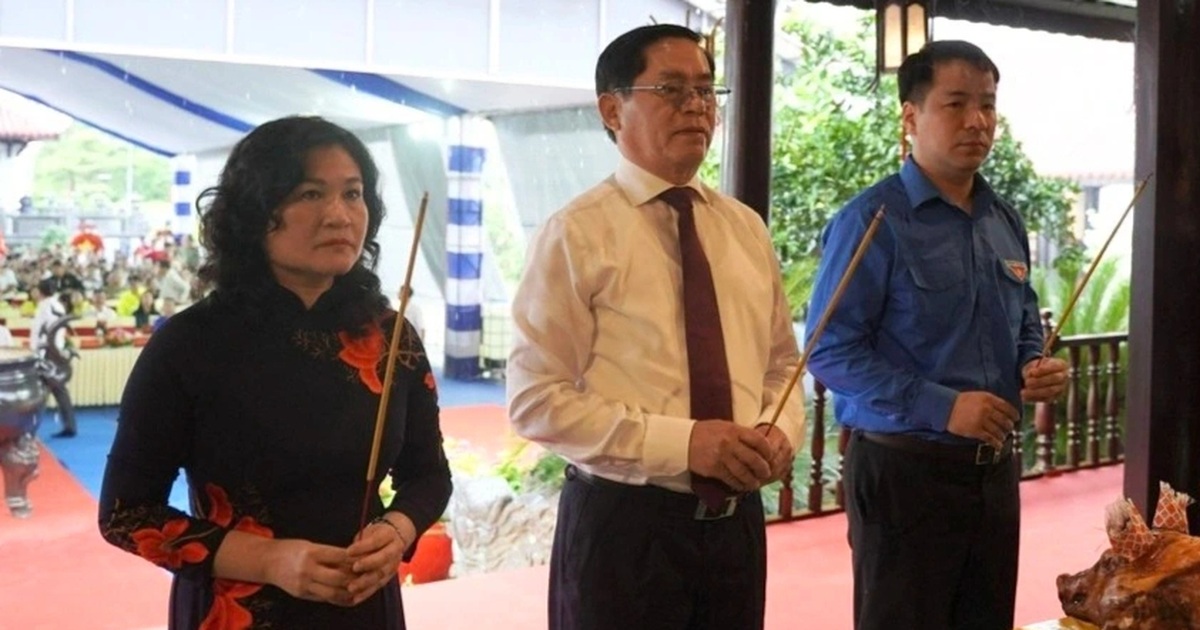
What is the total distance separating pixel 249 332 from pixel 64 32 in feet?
8.79

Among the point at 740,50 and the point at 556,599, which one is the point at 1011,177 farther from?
the point at 556,599

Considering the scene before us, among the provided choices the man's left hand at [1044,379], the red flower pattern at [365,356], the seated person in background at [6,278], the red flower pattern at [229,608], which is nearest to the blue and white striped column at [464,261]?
the seated person in background at [6,278]

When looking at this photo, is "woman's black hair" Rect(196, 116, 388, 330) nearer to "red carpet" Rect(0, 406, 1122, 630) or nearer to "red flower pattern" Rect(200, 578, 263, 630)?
"red flower pattern" Rect(200, 578, 263, 630)

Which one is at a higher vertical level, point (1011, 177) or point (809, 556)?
point (1011, 177)

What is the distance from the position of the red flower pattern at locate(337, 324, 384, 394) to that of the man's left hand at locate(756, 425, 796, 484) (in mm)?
577

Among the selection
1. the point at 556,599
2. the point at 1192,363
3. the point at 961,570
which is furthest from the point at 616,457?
the point at 1192,363

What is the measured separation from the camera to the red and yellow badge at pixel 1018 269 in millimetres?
2432

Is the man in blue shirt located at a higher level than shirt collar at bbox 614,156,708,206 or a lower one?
lower

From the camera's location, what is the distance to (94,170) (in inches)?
155

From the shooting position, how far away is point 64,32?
381 cm

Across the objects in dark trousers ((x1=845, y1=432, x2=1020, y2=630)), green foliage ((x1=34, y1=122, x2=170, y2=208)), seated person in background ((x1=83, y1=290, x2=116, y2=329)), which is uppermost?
green foliage ((x1=34, y1=122, x2=170, y2=208))

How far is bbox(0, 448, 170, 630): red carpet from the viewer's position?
3.86 meters

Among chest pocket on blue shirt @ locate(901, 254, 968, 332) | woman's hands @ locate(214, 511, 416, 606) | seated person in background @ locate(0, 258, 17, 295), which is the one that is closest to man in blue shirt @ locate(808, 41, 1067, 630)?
chest pocket on blue shirt @ locate(901, 254, 968, 332)

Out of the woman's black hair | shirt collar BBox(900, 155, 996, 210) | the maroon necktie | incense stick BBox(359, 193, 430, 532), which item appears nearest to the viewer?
incense stick BBox(359, 193, 430, 532)
